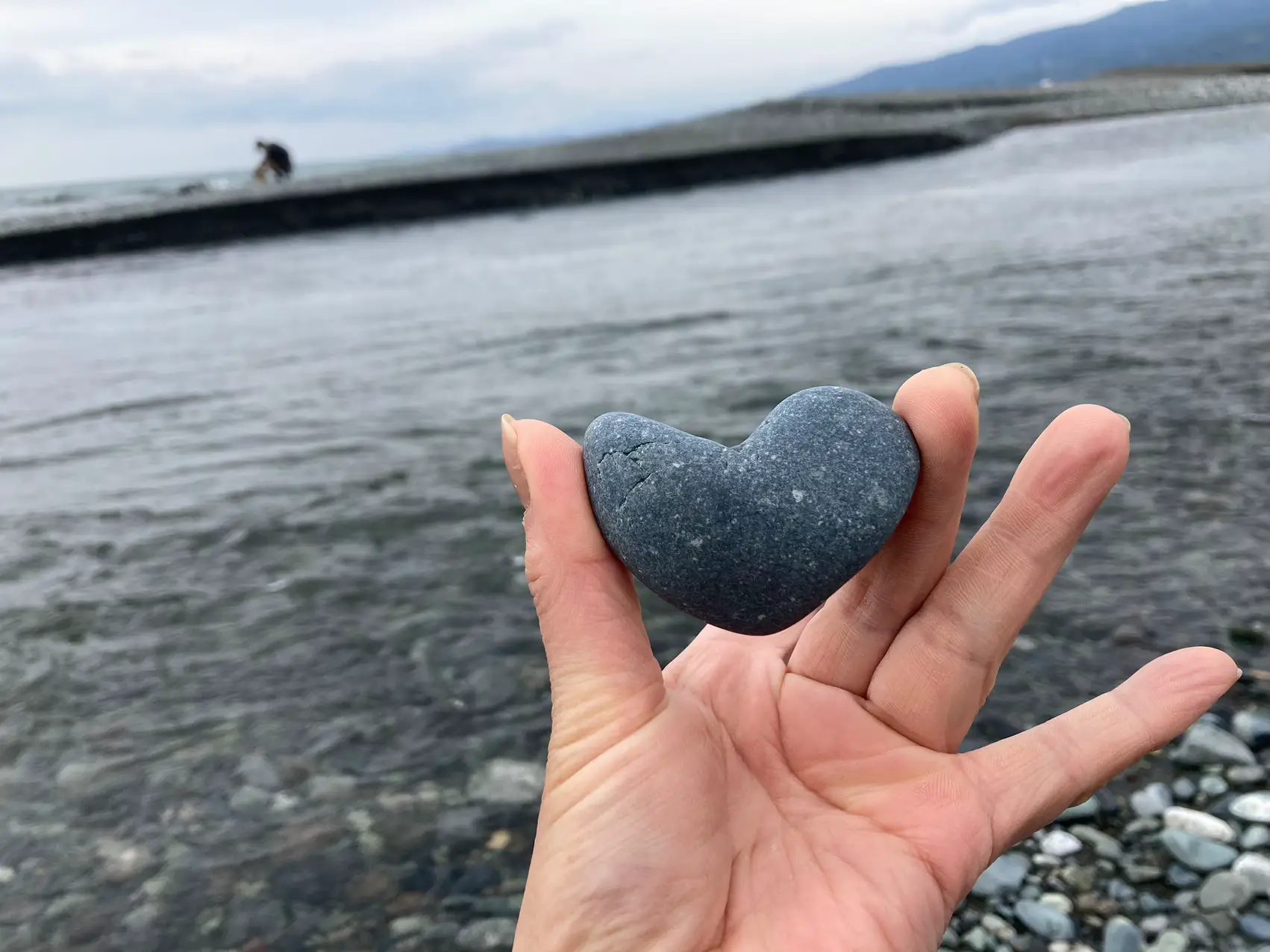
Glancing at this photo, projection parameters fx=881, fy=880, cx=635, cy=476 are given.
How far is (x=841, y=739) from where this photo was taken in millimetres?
1839

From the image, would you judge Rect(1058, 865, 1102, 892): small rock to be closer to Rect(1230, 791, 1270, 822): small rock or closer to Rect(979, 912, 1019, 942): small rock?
Rect(979, 912, 1019, 942): small rock

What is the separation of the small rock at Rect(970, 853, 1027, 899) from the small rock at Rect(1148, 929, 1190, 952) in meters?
0.32

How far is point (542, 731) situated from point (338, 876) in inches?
31.5

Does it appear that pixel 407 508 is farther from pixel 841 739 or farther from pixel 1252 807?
pixel 1252 807

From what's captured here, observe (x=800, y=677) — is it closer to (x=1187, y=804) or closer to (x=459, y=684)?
(x=1187, y=804)

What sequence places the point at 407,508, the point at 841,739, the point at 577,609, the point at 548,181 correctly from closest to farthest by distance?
the point at 577,609 < the point at 841,739 < the point at 407,508 < the point at 548,181

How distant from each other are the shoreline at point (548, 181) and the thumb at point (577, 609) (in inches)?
711

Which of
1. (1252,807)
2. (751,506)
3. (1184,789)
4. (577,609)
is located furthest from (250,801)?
(1252,807)

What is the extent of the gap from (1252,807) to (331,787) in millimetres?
2776

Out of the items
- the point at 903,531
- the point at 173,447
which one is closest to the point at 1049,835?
the point at 903,531

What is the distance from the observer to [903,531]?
1799mm

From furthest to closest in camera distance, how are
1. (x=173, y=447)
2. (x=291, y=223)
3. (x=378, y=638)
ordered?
(x=291, y=223), (x=173, y=447), (x=378, y=638)

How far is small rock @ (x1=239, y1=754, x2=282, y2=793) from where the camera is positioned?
2959 mm

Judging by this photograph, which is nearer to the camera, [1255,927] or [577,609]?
[577,609]
